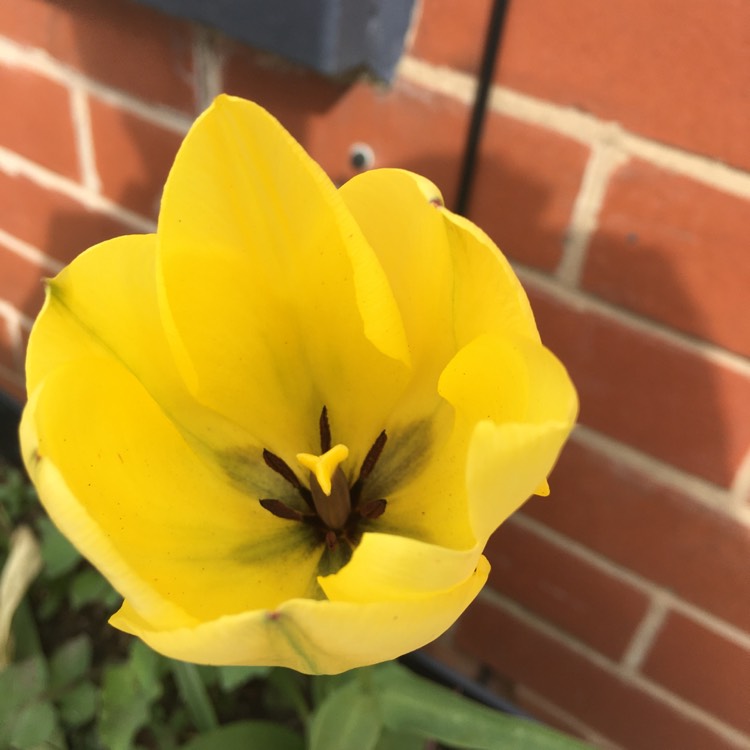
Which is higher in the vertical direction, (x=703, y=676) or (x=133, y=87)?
(x=133, y=87)

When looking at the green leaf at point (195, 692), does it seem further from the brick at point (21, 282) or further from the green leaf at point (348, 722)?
the brick at point (21, 282)

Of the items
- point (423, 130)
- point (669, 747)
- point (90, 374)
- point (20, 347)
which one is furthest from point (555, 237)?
point (20, 347)

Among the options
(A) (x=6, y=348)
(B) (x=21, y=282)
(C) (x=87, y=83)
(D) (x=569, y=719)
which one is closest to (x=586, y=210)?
(C) (x=87, y=83)

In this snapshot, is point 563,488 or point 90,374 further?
point 563,488

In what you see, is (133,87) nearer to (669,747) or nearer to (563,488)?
(563,488)

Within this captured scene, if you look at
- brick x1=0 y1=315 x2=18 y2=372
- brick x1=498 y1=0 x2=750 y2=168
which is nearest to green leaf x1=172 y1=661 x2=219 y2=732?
brick x1=498 y1=0 x2=750 y2=168

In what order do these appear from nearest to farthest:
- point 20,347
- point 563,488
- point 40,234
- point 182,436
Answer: point 182,436 < point 563,488 < point 40,234 < point 20,347

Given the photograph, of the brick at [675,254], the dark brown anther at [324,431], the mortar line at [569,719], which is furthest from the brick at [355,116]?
the mortar line at [569,719]

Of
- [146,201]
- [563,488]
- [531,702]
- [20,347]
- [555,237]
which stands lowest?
[531,702]
